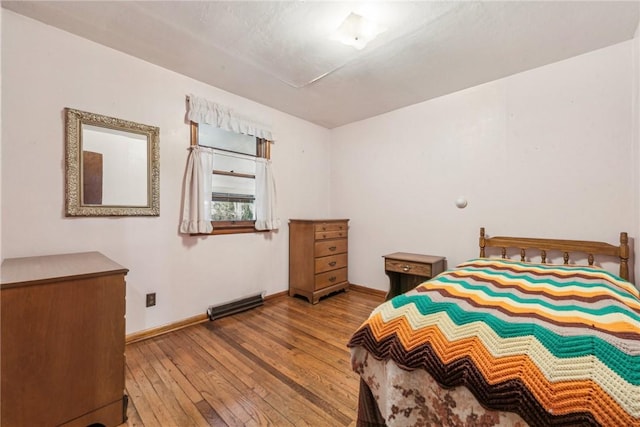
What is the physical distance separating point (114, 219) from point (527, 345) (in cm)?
266

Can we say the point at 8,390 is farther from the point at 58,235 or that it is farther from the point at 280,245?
the point at 280,245

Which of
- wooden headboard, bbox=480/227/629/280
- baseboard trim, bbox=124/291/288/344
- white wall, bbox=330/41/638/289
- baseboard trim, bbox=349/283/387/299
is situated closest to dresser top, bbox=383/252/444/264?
white wall, bbox=330/41/638/289

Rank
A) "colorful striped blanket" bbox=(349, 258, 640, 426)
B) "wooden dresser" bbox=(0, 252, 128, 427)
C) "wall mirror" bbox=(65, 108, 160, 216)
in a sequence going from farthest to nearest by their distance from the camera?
"wall mirror" bbox=(65, 108, 160, 216) < "wooden dresser" bbox=(0, 252, 128, 427) < "colorful striped blanket" bbox=(349, 258, 640, 426)

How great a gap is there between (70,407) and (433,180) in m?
3.29

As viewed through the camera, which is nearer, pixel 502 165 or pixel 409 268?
pixel 502 165

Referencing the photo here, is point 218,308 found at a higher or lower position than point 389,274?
lower

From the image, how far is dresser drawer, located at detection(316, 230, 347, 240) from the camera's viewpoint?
10.4 ft

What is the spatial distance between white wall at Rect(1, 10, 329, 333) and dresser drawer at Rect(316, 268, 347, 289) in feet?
1.91

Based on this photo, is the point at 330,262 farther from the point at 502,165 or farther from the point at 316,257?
the point at 502,165

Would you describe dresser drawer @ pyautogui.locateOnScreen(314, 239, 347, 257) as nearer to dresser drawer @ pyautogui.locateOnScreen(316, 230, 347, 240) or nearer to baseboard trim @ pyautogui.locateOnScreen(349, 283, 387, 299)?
dresser drawer @ pyautogui.locateOnScreen(316, 230, 347, 240)

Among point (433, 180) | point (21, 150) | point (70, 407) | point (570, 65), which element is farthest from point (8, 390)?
point (570, 65)

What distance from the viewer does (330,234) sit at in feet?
11.0

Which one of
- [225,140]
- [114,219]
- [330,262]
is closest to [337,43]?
[225,140]

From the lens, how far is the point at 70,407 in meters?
1.23
